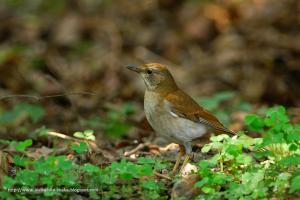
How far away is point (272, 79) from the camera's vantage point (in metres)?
11.3

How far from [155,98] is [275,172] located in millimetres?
1884

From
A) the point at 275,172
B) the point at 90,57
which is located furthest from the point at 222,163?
the point at 90,57

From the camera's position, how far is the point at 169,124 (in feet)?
22.6

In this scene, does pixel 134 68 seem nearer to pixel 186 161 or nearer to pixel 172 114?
pixel 172 114

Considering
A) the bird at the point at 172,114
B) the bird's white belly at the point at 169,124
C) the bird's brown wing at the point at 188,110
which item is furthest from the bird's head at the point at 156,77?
the bird's white belly at the point at 169,124

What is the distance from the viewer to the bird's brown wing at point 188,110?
7035 mm

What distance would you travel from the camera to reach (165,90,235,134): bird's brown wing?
7.04 m

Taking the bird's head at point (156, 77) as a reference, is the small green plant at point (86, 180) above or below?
below

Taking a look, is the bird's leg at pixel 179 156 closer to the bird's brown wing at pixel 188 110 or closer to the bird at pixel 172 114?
the bird at pixel 172 114

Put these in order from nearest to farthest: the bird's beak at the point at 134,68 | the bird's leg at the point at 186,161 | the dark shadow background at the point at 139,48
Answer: the bird's leg at the point at 186,161, the bird's beak at the point at 134,68, the dark shadow background at the point at 139,48

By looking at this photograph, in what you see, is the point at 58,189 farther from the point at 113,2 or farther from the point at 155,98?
the point at 113,2

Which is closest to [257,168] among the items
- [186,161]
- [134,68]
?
[186,161]

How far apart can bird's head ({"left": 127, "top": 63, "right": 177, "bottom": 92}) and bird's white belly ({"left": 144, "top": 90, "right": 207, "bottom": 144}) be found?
0.26 metres

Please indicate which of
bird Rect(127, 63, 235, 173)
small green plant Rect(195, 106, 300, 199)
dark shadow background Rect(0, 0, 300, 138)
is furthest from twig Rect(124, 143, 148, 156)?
dark shadow background Rect(0, 0, 300, 138)
